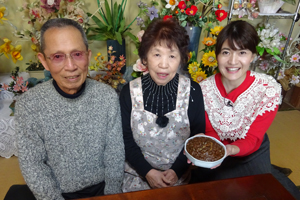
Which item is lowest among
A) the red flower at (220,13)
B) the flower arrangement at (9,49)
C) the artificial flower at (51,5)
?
the flower arrangement at (9,49)

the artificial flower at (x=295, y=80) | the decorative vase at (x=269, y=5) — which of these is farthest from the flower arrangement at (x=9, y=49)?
the artificial flower at (x=295, y=80)

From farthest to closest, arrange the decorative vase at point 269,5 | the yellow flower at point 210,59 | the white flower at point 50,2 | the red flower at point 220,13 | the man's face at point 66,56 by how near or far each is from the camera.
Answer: the decorative vase at point 269,5 < the red flower at point 220,13 < the yellow flower at point 210,59 < the white flower at point 50,2 < the man's face at point 66,56

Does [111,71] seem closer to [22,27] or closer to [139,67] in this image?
[139,67]

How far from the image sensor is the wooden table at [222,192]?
2.40 feet

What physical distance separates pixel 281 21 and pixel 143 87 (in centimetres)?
249

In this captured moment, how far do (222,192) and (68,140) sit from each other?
743mm

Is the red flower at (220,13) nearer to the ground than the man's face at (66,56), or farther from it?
farther from it

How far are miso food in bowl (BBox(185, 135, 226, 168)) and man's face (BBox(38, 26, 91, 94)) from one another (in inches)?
23.6

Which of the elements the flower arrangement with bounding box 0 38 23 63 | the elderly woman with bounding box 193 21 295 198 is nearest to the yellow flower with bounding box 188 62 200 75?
the elderly woman with bounding box 193 21 295 198

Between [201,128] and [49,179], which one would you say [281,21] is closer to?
[201,128]

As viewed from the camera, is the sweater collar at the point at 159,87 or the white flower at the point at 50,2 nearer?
the sweater collar at the point at 159,87

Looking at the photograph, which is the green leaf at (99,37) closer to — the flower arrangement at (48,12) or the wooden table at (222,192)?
the flower arrangement at (48,12)

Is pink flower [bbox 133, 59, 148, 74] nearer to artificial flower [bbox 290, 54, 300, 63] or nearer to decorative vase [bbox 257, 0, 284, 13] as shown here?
decorative vase [bbox 257, 0, 284, 13]

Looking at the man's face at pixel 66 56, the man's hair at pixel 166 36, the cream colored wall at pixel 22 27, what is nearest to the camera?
the man's face at pixel 66 56
